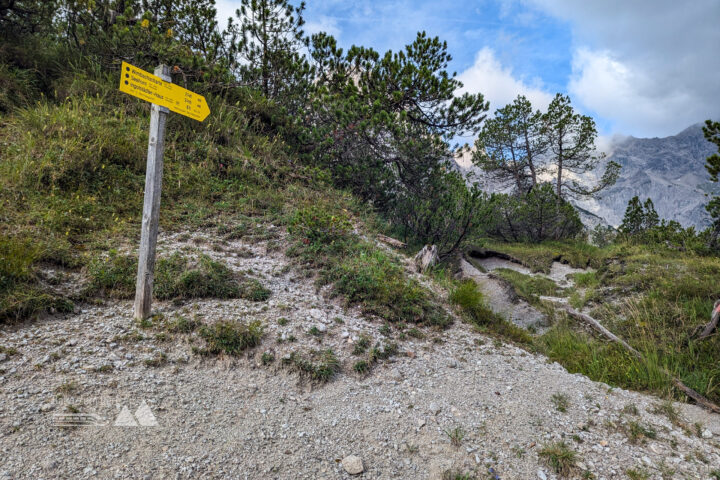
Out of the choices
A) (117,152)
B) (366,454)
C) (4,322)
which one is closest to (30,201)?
(117,152)

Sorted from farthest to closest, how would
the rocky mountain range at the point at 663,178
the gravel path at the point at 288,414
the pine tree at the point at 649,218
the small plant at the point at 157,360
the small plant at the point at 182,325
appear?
the rocky mountain range at the point at 663,178 → the pine tree at the point at 649,218 → the small plant at the point at 182,325 → the small plant at the point at 157,360 → the gravel path at the point at 288,414

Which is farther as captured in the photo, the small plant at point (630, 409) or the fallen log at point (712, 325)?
the fallen log at point (712, 325)

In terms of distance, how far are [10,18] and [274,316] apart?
12.6 metres

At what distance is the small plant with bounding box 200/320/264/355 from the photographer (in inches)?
145

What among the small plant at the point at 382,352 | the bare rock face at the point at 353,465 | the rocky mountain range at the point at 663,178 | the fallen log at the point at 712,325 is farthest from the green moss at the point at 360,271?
the rocky mountain range at the point at 663,178

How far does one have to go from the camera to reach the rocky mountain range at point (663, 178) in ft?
280

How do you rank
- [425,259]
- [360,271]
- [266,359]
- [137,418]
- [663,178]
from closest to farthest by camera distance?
[137,418] < [266,359] < [360,271] < [425,259] < [663,178]

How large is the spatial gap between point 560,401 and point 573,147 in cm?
2156

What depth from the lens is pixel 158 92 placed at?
12.2 ft

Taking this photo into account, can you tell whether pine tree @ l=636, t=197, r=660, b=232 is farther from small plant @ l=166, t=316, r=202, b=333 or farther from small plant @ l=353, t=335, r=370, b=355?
small plant @ l=166, t=316, r=202, b=333

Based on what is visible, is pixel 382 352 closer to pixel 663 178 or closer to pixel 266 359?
pixel 266 359

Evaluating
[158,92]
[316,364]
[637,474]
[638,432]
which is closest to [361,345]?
[316,364]

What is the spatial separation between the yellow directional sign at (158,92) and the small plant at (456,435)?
4239 mm

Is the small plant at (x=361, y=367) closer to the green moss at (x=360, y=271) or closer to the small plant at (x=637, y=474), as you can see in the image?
the green moss at (x=360, y=271)
